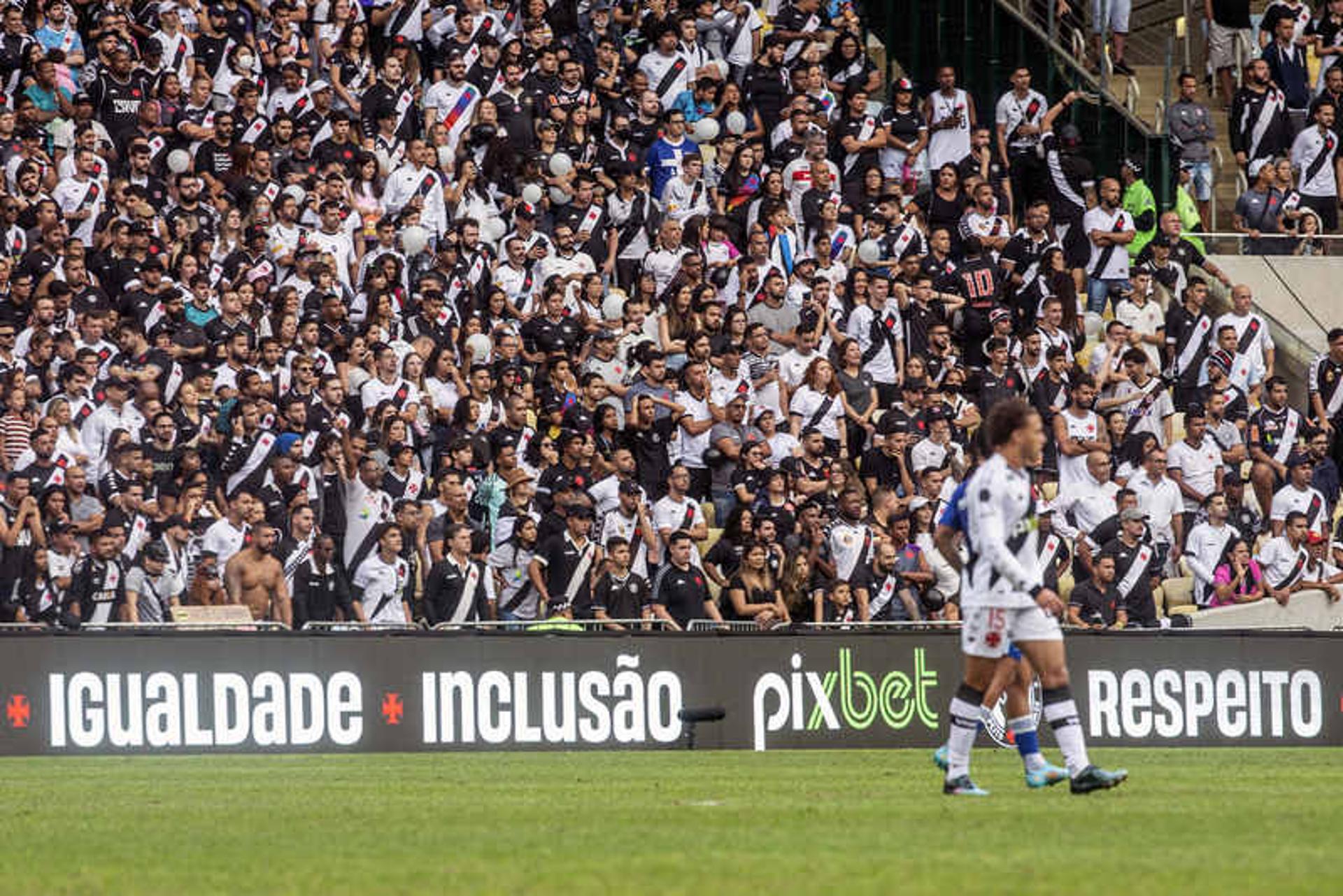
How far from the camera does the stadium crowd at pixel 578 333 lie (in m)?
21.5

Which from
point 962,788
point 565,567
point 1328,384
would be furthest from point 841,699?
point 1328,384

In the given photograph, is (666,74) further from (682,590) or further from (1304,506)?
(1304,506)

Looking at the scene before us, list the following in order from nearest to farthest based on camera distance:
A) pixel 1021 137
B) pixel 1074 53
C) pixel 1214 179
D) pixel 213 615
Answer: pixel 213 615 < pixel 1021 137 < pixel 1214 179 < pixel 1074 53

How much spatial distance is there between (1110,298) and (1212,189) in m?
4.02

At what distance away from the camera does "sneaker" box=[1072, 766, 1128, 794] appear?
1234cm

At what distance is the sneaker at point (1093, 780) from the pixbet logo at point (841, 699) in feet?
26.3

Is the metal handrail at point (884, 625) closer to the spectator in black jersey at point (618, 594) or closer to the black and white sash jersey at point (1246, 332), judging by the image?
the spectator in black jersey at point (618, 594)

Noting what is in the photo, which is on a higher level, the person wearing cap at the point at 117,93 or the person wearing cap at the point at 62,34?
the person wearing cap at the point at 62,34

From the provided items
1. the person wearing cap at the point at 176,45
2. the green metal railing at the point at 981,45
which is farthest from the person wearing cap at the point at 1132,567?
the person wearing cap at the point at 176,45

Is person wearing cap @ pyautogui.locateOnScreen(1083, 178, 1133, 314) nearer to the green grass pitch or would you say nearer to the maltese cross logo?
the maltese cross logo

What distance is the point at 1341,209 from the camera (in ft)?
99.8

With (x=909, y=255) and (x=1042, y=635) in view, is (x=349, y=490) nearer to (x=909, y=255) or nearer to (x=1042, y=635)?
(x=909, y=255)

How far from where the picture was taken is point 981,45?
32.3 m

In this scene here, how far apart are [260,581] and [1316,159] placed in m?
16.0
